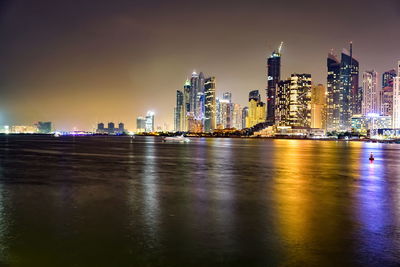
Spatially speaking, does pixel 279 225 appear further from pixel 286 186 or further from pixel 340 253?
pixel 286 186

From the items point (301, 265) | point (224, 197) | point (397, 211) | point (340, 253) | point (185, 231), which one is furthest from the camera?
point (224, 197)

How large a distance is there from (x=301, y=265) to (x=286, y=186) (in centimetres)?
1659

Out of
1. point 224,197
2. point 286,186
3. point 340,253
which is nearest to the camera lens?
point 340,253

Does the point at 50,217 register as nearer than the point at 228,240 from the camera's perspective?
No

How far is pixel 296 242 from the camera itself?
41.2ft

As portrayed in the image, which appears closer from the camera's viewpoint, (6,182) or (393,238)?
(393,238)

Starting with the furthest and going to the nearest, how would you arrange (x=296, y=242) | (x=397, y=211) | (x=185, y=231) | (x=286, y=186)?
(x=286, y=186) < (x=397, y=211) < (x=185, y=231) < (x=296, y=242)

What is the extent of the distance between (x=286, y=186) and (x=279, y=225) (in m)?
12.1

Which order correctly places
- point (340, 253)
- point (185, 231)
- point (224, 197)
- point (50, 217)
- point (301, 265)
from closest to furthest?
point (301, 265)
point (340, 253)
point (185, 231)
point (50, 217)
point (224, 197)

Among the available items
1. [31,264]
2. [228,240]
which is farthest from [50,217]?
[228,240]

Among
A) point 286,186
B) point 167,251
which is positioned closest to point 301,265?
point 167,251

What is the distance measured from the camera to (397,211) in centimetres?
1803

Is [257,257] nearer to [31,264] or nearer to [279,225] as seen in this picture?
[279,225]

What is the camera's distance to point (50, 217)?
16.1 metres
